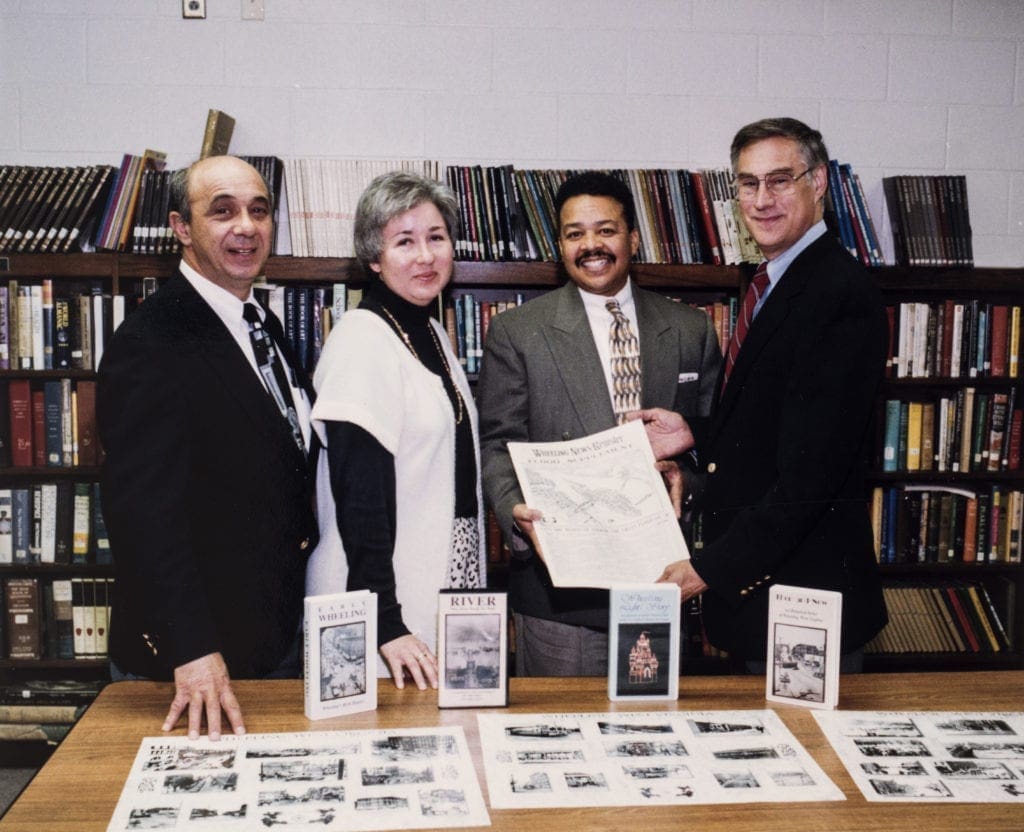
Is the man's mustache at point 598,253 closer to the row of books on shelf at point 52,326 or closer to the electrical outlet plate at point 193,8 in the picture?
the row of books on shelf at point 52,326

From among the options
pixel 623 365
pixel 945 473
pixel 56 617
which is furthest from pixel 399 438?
pixel 945 473

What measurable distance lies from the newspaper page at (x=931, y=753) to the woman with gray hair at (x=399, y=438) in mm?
759

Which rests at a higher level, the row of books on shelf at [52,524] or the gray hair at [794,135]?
the gray hair at [794,135]

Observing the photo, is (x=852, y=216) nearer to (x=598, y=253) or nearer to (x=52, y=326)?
(x=598, y=253)

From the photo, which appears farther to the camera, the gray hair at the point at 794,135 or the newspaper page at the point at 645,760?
the gray hair at the point at 794,135

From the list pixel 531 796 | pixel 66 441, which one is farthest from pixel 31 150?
pixel 531 796

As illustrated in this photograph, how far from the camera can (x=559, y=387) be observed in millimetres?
2330

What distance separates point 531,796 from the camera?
1.31 metres

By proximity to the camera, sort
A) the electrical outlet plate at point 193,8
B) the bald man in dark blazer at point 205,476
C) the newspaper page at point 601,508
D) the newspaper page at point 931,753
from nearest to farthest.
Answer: the newspaper page at point 931,753
the bald man in dark blazer at point 205,476
the newspaper page at point 601,508
the electrical outlet plate at point 193,8

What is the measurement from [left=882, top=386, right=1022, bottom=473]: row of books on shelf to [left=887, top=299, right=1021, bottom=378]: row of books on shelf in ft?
0.34

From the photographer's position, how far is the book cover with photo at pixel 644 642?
1615 mm

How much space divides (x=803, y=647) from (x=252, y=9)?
3.03 meters

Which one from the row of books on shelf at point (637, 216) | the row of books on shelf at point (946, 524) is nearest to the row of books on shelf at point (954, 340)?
the row of books on shelf at point (946, 524)

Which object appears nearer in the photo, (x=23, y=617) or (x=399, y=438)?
(x=399, y=438)
